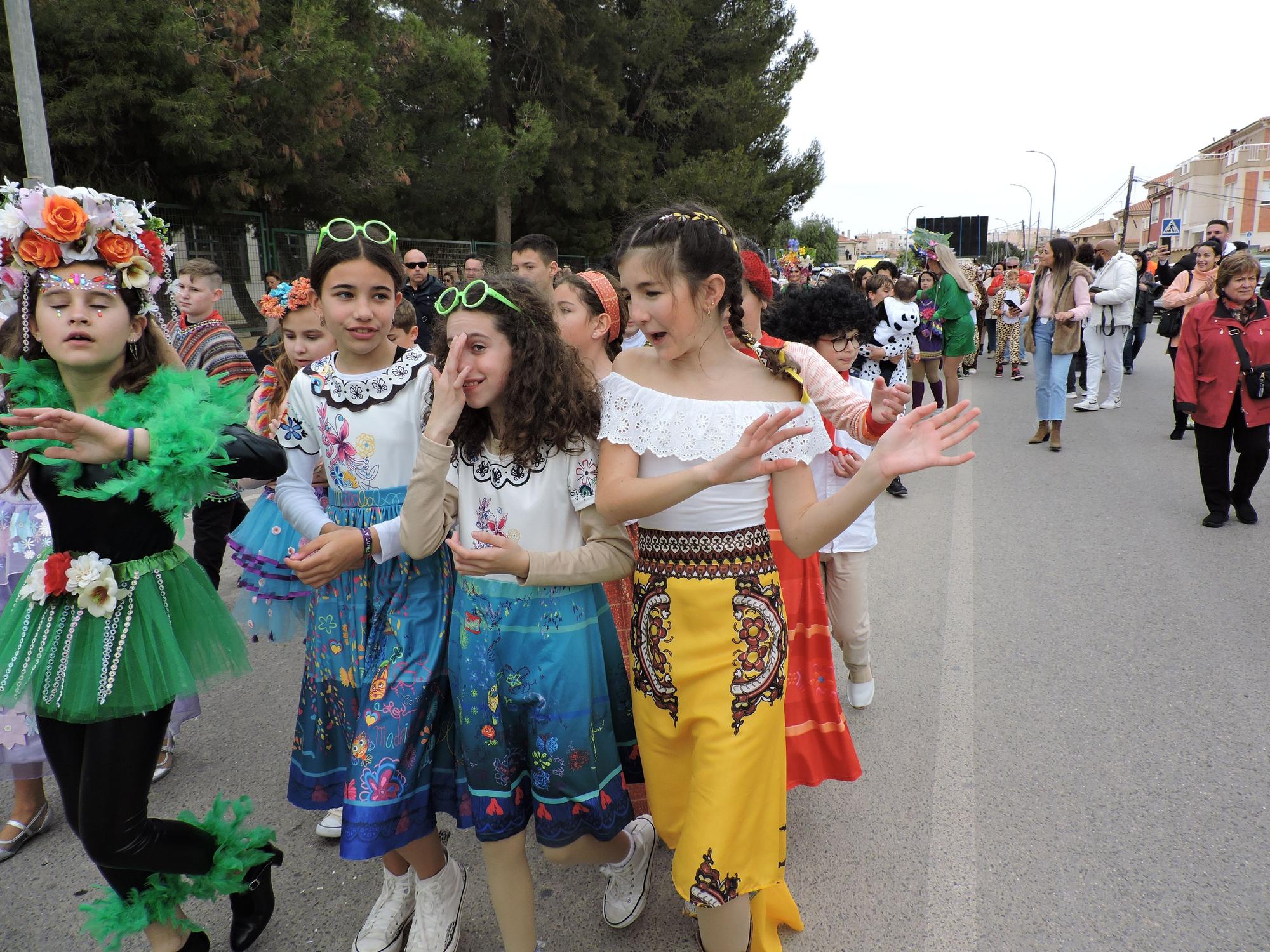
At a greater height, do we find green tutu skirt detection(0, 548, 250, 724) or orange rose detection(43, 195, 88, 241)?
orange rose detection(43, 195, 88, 241)

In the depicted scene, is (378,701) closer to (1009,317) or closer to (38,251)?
(38,251)

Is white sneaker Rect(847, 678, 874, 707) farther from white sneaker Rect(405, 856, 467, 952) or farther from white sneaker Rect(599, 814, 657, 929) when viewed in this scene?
white sneaker Rect(405, 856, 467, 952)

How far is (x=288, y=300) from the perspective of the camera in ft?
11.5

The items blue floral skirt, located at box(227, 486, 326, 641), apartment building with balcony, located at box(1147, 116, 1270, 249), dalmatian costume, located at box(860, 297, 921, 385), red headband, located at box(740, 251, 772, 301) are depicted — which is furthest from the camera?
apartment building with balcony, located at box(1147, 116, 1270, 249)

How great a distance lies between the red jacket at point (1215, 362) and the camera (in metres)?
5.99

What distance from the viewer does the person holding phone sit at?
15344 mm

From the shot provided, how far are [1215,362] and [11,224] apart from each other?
6.94 metres

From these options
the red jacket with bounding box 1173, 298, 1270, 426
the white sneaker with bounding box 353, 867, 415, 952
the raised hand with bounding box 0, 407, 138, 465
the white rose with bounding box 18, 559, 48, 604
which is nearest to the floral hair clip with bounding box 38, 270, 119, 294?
the raised hand with bounding box 0, 407, 138, 465

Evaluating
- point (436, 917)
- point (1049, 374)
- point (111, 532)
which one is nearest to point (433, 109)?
point (1049, 374)

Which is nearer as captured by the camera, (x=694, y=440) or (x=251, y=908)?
(x=694, y=440)

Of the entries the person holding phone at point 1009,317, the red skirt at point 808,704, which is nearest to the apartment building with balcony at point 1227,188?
the person holding phone at point 1009,317

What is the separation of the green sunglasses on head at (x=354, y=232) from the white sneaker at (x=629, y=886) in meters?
1.89

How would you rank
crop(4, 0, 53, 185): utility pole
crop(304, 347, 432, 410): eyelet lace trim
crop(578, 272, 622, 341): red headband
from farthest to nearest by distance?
1. crop(4, 0, 53, 185): utility pole
2. crop(578, 272, 622, 341): red headband
3. crop(304, 347, 432, 410): eyelet lace trim

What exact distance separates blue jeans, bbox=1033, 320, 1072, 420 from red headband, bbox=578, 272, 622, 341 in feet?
20.5
